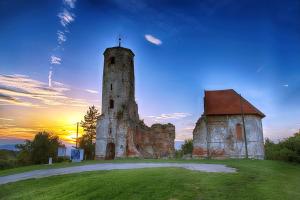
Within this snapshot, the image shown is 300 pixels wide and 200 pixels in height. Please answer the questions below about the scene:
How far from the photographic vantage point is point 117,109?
40.5 meters

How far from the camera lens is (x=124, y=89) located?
136 ft

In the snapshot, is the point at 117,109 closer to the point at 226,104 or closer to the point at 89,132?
the point at 226,104

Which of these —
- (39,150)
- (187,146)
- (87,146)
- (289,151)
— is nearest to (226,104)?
(289,151)

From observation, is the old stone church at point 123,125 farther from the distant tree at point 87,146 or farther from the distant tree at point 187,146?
the distant tree at point 187,146

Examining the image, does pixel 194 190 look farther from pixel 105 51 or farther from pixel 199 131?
pixel 105 51

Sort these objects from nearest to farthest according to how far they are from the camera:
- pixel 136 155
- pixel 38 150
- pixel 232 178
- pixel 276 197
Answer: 1. pixel 276 197
2. pixel 232 178
3. pixel 136 155
4. pixel 38 150

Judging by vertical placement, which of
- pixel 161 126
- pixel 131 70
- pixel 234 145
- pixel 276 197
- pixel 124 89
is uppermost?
pixel 131 70

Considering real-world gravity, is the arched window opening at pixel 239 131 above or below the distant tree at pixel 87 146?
above

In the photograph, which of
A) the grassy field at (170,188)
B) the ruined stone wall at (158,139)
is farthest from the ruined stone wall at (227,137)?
the grassy field at (170,188)

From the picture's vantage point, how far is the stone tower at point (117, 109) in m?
39.0

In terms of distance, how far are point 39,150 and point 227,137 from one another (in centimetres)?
3530

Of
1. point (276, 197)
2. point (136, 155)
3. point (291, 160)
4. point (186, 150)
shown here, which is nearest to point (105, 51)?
point (136, 155)

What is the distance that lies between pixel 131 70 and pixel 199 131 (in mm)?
15333

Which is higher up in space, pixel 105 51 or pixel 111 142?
pixel 105 51
